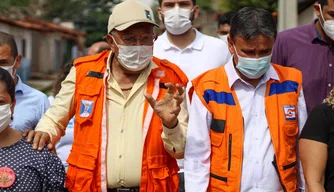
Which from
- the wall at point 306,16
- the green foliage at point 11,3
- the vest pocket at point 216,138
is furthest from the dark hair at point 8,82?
the green foliage at point 11,3

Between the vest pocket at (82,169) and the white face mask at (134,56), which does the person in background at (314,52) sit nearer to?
the white face mask at (134,56)

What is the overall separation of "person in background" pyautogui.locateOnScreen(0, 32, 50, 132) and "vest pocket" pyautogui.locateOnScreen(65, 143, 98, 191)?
852 mm

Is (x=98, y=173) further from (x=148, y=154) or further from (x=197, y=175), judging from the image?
(x=197, y=175)

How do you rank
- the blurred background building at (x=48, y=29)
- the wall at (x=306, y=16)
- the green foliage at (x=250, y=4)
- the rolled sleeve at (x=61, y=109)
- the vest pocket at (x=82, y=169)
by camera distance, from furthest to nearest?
the blurred background building at (x=48, y=29) < the green foliage at (x=250, y=4) < the wall at (x=306, y=16) < the rolled sleeve at (x=61, y=109) < the vest pocket at (x=82, y=169)

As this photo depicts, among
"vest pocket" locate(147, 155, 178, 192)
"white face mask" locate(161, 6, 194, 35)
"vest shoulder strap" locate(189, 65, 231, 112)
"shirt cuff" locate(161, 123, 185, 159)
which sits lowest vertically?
"vest pocket" locate(147, 155, 178, 192)

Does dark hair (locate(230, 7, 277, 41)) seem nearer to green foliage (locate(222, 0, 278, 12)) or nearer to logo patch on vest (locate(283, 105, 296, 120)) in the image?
logo patch on vest (locate(283, 105, 296, 120))

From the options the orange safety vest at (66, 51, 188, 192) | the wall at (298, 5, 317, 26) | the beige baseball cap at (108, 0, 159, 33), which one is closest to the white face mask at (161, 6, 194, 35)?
the beige baseball cap at (108, 0, 159, 33)

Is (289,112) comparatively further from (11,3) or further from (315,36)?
(11,3)

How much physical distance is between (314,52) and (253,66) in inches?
42.6

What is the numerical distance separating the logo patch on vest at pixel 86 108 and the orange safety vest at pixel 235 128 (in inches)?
27.1

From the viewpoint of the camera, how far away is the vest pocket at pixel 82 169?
4016 mm

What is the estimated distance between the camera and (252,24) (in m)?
3.91

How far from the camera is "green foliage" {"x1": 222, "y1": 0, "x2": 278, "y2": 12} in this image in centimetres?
2626

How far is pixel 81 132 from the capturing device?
4.12 metres
